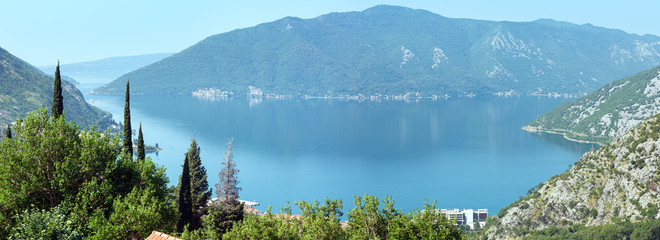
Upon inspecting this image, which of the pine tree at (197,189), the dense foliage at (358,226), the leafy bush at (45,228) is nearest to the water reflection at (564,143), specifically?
the pine tree at (197,189)

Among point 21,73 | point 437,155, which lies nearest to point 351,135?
point 437,155

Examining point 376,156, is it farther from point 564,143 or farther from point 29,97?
point 29,97

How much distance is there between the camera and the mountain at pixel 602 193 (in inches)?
2000

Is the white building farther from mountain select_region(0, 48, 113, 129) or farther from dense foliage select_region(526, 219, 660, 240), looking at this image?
mountain select_region(0, 48, 113, 129)

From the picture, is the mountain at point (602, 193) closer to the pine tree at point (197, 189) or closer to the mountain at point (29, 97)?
the pine tree at point (197, 189)

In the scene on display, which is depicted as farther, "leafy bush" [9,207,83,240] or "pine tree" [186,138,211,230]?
"pine tree" [186,138,211,230]

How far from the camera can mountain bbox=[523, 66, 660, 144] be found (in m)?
140

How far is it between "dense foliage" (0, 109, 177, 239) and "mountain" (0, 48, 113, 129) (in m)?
99.8

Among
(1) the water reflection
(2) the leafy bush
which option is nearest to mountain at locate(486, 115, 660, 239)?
(2) the leafy bush

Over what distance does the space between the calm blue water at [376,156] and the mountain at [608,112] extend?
867 centimetres

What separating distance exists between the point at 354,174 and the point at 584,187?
54.1 meters

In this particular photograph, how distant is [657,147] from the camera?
55.3 m

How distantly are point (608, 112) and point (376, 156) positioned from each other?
73.2 meters

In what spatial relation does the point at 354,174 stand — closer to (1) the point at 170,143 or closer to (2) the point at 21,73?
(1) the point at 170,143
